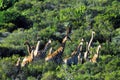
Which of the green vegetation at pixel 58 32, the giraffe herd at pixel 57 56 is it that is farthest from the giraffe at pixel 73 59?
the green vegetation at pixel 58 32

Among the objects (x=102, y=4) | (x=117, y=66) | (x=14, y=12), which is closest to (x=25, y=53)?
(x=117, y=66)

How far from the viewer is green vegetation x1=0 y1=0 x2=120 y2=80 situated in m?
24.3

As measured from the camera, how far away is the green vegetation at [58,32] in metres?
24.3

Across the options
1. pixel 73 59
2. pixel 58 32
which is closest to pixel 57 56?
pixel 73 59

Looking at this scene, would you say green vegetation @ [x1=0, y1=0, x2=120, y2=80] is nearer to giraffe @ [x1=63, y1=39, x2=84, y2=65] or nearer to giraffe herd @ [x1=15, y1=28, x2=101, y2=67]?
giraffe herd @ [x1=15, y1=28, x2=101, y2=67]

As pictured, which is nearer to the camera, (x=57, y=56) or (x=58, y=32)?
(x=57, y=56)

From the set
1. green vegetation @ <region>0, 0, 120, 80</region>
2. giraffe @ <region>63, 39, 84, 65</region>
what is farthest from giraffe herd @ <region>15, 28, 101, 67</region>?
green vegetation @ <region>0, 0, 120, 80</region>

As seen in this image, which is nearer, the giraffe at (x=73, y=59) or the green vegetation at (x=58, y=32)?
the green vegetation at (x=58, y=32)

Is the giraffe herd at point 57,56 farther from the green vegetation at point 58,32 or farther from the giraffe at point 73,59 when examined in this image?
the green vegetation at point 58,32

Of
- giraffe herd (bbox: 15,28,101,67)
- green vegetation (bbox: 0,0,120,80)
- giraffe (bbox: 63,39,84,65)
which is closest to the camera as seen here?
green vegetation (bbox: 0,0,120,80)

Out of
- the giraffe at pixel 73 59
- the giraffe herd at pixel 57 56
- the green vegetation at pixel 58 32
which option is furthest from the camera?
the giraffe at pixel 73 59

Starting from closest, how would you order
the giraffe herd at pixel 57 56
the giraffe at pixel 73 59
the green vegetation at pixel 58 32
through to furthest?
the green vegetation at pixel 58 32
the giraffe herd at pixel 57 56
the giraffe at pixel 73 59

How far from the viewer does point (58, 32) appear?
37844 millimetres

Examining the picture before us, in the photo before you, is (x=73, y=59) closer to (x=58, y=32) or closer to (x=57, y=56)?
(x=57, y=56)
